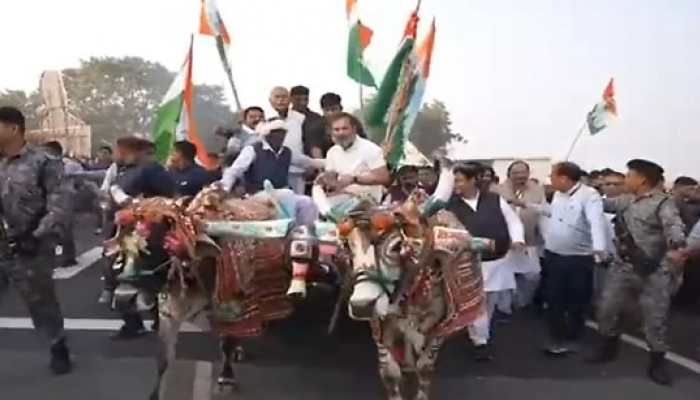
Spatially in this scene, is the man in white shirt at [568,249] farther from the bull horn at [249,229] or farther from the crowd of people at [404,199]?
the bull horn at [249,229]

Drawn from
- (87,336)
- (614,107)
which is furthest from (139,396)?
(614,107)

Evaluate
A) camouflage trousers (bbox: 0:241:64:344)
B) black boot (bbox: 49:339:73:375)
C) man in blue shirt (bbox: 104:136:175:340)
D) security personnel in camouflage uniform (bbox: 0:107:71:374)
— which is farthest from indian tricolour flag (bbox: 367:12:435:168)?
black boot (bbox: 49:339:73:375)

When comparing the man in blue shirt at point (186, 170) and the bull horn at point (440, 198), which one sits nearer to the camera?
the bull horn at point (440, 198)

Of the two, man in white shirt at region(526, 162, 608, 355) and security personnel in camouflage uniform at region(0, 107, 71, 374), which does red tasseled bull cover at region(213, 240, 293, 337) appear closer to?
security personnel in camouflage uniform at region(0, 107, 71, 374)

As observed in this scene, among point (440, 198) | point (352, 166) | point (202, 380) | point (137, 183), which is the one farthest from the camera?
point (352, 166)

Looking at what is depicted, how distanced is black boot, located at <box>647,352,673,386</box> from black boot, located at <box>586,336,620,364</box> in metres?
0.53

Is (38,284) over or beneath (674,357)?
over

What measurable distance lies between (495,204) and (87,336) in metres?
3.89

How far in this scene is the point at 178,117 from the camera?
8008mm

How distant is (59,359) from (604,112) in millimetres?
8830

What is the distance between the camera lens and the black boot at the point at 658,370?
695cm

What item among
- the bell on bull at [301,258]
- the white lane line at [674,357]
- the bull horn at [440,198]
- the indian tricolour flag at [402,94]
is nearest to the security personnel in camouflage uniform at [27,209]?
the bell on bull at [301,258]

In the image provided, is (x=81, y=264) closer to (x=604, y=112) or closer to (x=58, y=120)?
(x=604, y=112)

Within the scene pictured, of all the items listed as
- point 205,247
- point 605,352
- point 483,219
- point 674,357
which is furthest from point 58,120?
point 205,247
